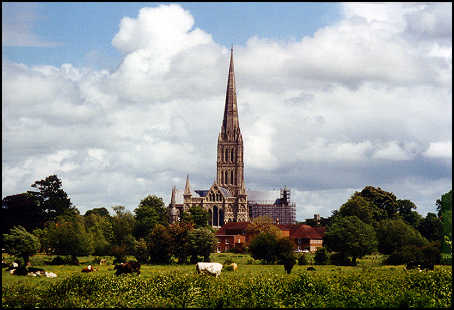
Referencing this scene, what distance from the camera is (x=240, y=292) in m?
30.5

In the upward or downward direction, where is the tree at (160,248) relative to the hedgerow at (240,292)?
upward

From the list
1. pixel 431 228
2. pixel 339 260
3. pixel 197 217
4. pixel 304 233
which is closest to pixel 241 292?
pixel 339 260

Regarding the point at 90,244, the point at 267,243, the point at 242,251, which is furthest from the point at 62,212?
the point at 267,243

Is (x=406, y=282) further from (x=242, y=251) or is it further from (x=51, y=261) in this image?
(x=242, y=251)

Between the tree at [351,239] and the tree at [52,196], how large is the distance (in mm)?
57265

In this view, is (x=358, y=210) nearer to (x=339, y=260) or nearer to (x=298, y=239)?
(x=298, y=239)

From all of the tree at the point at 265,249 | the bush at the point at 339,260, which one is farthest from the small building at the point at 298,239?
the tree at the point at 265,249

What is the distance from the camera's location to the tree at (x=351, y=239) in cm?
7562

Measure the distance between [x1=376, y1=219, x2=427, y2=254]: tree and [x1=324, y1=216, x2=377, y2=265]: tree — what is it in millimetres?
11332

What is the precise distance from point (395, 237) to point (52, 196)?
63.1 metres

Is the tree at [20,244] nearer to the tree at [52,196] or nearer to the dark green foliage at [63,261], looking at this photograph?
the dark green foliage at [63,261]

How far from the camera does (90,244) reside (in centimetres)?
7331

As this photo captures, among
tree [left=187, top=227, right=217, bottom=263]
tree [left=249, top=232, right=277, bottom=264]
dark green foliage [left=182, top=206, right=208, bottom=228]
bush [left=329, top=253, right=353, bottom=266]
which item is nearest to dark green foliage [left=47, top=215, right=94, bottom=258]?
tree [left=187, top=227, right=217, bottom=263]

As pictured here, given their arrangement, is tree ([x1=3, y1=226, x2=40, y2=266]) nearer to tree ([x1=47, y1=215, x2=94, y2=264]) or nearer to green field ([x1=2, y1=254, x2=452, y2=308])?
tree ([x1=47, y1=215, x2=94, y2=264])
